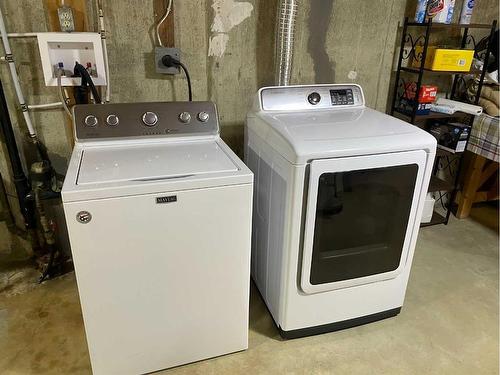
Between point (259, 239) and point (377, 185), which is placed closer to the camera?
point (377, 185)

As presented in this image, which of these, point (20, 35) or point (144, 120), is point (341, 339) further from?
point (20, 35)

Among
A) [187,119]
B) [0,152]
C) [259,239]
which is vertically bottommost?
[259,239]

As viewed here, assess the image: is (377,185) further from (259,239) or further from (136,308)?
(136,308)

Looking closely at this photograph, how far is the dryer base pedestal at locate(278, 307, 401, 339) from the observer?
1728 millimetres

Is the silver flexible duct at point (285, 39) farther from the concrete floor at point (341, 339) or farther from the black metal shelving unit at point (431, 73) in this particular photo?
the concrete floor at point (341, 339)

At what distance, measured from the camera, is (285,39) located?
6.34ft

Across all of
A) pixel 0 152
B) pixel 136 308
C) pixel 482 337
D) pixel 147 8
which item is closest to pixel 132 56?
pixel 147 8

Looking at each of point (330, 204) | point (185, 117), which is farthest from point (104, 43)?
point (330, 204)

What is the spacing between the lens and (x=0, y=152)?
1936 millimetres

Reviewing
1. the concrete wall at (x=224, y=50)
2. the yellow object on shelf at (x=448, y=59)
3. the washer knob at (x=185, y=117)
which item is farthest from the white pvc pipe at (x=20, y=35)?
the yellow object on shelf at (x=448, y=59)

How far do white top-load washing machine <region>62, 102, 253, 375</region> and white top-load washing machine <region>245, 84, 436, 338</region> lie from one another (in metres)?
0.19

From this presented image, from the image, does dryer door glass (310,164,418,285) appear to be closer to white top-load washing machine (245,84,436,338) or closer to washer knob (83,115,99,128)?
white top-load washing machine (245,84,436,338)

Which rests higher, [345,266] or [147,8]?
[147,8]

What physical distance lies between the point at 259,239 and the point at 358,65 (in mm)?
1235
